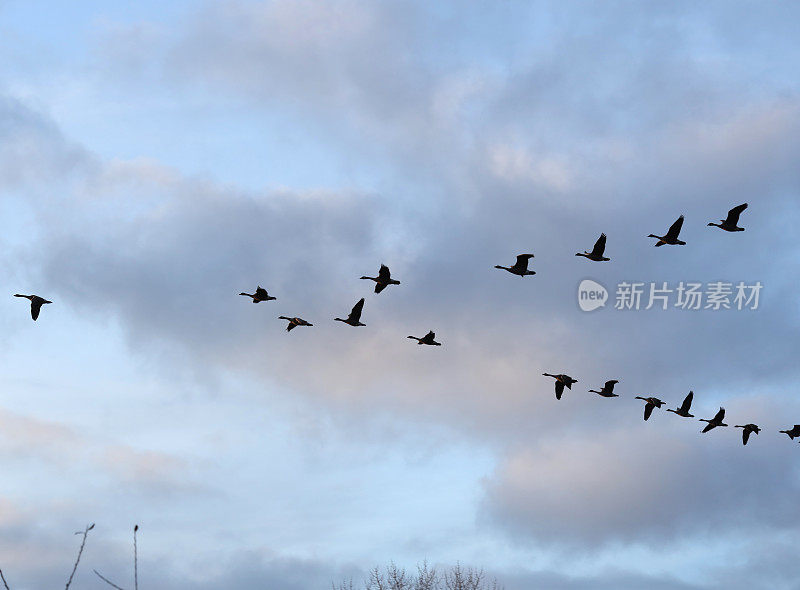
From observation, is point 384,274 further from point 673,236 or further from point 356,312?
point 673,236

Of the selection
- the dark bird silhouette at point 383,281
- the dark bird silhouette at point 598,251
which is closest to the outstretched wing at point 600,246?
the dark bird silhouette at point 598,251

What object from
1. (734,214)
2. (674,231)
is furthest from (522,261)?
(734,214)

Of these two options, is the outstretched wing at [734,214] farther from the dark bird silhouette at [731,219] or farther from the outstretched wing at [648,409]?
the outstretched wing at [648,409]

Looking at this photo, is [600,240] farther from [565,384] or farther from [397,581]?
[397,581]

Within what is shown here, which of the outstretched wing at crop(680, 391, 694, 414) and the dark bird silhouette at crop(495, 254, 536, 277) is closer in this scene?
the dark bird silhouette at crop(495, 254, 536, 277)

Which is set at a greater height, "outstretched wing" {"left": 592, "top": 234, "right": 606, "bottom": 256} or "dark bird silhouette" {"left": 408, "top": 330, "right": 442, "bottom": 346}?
"outstretched wing" {"left": 592, "top": 234, "right": 606, "bottom": 256}

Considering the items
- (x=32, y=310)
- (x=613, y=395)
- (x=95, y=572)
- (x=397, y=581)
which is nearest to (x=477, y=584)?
(x=397, y=581)

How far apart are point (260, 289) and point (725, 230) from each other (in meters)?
27.1

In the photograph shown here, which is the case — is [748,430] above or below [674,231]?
below

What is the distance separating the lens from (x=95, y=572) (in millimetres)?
9914

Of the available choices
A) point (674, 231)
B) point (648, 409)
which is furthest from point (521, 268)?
point (648, 409)

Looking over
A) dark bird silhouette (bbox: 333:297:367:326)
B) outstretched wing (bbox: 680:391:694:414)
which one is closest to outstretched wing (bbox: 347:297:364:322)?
dark bird silhouette (bbox: 333:297:367:326)

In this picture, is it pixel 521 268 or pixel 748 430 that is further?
pixel 748 430

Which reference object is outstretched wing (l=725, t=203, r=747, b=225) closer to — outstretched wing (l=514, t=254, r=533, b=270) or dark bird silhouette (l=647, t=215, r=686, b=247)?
dark bird silhouette (l=647, t=215, r=686, b=247)
